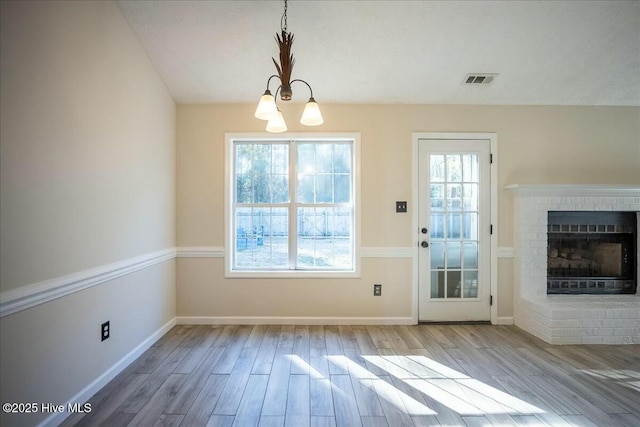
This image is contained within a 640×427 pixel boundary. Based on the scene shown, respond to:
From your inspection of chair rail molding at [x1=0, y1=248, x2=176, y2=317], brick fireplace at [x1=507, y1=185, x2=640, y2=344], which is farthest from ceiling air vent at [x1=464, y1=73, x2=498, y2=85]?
chair rail molding at [x1=0, y1=248, x2=176, y2=317]

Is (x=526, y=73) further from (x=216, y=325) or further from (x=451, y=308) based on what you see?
(x=216, y=325)

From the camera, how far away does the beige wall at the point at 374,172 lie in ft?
11.5

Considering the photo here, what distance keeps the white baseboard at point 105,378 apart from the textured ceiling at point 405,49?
8.16ft

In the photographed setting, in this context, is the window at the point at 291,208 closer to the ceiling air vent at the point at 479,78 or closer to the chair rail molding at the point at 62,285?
the chair rail molding at the point at 62,285

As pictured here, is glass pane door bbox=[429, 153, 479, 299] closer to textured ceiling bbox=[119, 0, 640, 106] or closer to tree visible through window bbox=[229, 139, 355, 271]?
textured ceiling bbox=[119, 0, 640, 106]

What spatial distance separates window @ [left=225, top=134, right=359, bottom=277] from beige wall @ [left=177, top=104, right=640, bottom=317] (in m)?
0.19

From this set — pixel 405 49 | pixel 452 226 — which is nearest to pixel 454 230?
pixel 452 226

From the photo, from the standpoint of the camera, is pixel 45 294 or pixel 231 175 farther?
pixel 231 175

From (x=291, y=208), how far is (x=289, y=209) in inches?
1.1

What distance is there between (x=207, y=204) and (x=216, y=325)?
1.33 meters

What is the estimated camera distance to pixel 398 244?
→ 3.53 m

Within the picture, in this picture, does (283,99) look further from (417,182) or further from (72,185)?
(417,182)

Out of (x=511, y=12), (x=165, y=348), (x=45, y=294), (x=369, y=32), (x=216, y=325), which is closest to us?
(x=45, y=294)

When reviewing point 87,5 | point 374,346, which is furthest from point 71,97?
point 374,346
